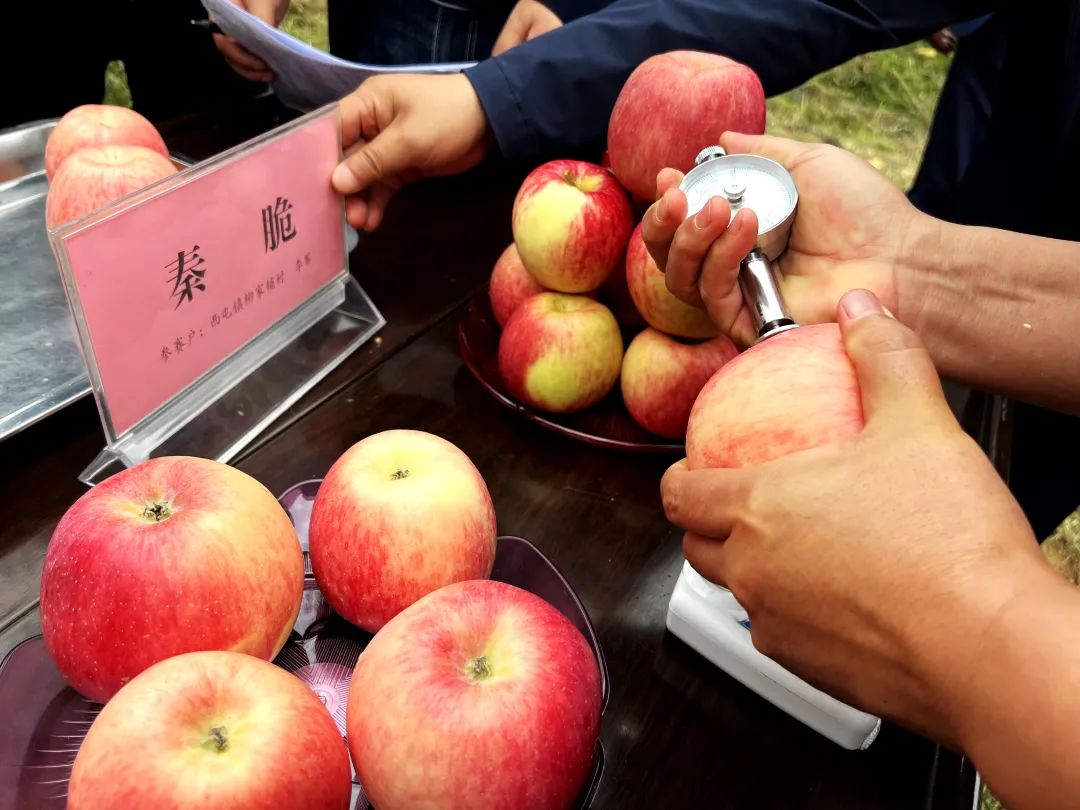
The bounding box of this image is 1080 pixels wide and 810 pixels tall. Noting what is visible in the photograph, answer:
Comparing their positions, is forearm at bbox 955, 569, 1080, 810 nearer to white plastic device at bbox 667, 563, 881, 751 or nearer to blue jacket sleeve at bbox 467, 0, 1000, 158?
white plastic device at bbox 667, 563, 881, 751

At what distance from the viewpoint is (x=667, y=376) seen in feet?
2.45

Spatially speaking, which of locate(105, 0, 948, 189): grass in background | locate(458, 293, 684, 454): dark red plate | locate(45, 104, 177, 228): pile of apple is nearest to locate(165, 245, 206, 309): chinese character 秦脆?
locate(45, 104, 177, 228): pile of apple

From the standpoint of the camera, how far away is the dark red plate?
2.45 feet

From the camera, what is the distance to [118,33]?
1.45m

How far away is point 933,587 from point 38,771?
0.50 metres

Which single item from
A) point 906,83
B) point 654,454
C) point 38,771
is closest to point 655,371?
point 654,454

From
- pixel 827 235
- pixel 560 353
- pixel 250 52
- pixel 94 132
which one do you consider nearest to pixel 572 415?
pixel 560 353

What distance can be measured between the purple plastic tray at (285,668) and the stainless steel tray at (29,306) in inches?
9.9

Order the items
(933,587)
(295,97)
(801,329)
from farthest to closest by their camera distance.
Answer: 1. (295,97)
2. (801,329)
3. (933,587)

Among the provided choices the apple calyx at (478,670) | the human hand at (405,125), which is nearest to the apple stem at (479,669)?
the apple calyx at (478,670)

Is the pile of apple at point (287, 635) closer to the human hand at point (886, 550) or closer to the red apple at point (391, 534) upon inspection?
the red apple at point (391, 534)

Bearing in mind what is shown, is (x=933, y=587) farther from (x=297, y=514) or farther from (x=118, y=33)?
(x=118, y=33)

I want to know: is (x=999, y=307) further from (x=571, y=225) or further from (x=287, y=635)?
(x=287, y=635)

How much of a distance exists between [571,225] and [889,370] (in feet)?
1.34
